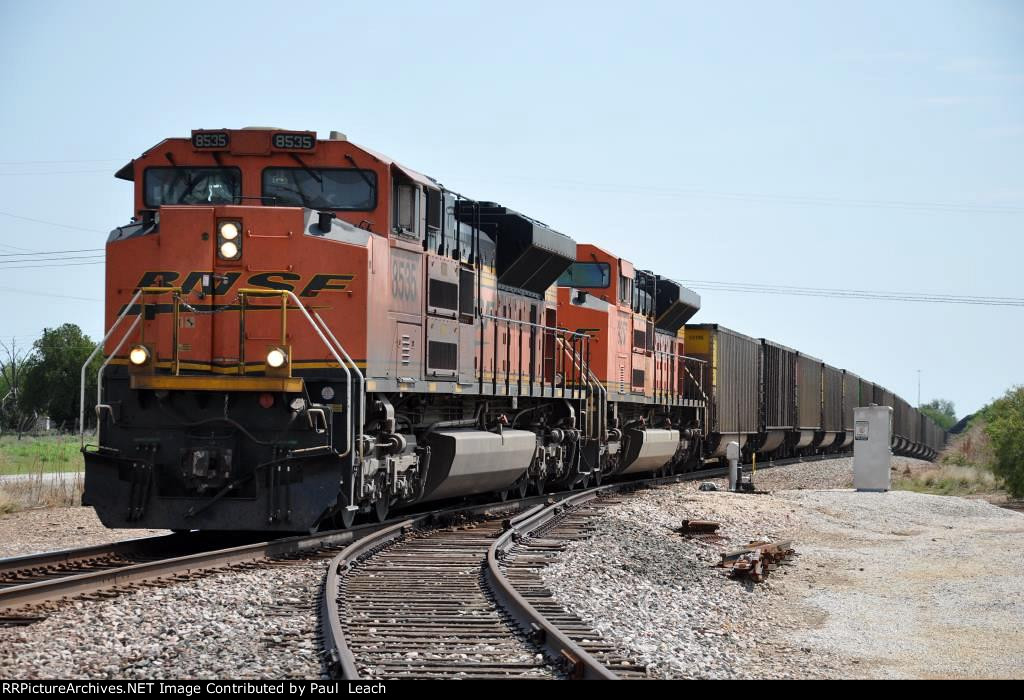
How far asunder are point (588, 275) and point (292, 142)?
1089 centimetres

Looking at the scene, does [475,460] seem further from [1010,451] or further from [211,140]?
[1010,451]

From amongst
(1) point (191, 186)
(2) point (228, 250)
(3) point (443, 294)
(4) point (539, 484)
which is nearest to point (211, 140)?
(1) point (191, 186)

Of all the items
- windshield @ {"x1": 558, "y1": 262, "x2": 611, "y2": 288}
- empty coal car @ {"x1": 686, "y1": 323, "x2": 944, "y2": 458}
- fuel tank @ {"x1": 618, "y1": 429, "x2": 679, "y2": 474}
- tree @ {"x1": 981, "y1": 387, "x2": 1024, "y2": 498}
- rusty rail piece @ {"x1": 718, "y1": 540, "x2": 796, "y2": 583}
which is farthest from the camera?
empty coal car @ {"x1": 686, "y1": 323, "x2": 944, "y2": 458}

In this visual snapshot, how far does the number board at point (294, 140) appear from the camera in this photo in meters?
11.8

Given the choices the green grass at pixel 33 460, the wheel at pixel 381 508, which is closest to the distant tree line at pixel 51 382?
the green grass at pixel 33 460

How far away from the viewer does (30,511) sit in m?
16.9

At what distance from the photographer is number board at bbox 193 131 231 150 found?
11789 millimetres

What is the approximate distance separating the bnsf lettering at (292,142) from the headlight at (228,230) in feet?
3.35

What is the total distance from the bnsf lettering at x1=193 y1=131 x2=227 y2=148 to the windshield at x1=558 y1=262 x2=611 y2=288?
35.8 feet

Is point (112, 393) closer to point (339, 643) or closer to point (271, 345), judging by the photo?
point (271, 345)

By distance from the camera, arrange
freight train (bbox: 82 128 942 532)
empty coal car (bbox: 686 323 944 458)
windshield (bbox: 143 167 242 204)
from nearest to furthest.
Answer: freight train (bbox: 82 128 942 532) < windshield (bbox: 143 167 242 204) < empty coal car (bbox: 686 323 944 458)

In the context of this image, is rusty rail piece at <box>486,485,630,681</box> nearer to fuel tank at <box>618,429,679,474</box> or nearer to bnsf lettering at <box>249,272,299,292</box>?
bnsf lettering at <box>249,272,299,292</box>

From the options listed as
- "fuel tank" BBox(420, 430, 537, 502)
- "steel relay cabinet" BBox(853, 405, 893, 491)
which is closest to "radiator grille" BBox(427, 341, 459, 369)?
"fuel tank" BBox(420, 430, 537, 502)
